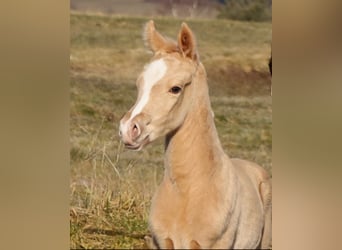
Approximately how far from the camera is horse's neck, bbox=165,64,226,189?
2.08 meters

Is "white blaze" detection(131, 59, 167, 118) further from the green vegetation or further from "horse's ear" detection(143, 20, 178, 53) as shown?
the green vegetation

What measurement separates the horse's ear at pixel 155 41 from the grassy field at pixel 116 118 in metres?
0.02

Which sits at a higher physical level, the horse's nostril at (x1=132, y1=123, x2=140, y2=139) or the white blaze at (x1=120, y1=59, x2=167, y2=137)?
the white blaze at (x1=120, y1=59, x2=167, y2=137)

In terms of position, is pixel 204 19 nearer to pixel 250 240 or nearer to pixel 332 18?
pixel 332 18

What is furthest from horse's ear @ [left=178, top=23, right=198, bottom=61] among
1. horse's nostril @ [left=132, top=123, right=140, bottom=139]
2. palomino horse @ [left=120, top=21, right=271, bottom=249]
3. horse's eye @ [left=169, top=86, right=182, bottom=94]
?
horse's nostril @ [left=132, top=123, right=140, bottom=139]

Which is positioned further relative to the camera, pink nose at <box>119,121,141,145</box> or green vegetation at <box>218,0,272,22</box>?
green vegetation at <box>218,0,272,22</box>

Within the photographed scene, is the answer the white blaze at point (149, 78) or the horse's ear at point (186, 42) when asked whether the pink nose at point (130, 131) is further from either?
the horse's ear at point (186, 42)

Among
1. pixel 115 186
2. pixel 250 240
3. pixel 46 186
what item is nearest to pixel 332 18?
pixel 250 240

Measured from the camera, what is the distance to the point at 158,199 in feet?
6.91

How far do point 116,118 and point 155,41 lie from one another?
29 centimetres

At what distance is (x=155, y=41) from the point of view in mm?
2096

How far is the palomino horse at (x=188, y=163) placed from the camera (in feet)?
6.73

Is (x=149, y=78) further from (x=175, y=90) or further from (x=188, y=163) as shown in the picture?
(x=188, y=163)

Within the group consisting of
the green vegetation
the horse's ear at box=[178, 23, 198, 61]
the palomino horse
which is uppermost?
the green vegetation
